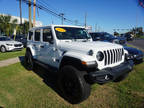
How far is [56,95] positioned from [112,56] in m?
1.87

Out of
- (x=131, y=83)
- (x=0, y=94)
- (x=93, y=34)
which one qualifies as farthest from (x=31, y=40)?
(x=93, y=34)

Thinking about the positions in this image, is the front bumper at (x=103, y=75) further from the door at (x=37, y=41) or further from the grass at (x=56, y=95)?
the door at (x=37, y=41)

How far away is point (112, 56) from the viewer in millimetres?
2934

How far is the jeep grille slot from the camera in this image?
2.75 m

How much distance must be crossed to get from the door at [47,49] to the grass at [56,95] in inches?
32.1

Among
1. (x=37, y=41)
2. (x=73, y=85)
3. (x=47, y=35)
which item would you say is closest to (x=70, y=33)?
(x=47, y=35)

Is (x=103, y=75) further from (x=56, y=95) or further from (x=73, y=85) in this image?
(x=56, y=95)

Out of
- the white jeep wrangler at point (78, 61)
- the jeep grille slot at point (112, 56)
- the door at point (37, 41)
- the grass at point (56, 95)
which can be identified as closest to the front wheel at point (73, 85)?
the white jeep wrangler at point (78, 61)

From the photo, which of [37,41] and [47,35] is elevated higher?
[47,35]

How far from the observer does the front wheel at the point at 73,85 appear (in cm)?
248

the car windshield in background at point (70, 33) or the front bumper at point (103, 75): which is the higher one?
the car windshield in background at point (70, 33)

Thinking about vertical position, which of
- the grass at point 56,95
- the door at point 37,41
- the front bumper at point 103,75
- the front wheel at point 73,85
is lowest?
the grass at point 56,95

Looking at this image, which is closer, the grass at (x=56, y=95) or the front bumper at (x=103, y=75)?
the front bumper at (x=103, y=75)

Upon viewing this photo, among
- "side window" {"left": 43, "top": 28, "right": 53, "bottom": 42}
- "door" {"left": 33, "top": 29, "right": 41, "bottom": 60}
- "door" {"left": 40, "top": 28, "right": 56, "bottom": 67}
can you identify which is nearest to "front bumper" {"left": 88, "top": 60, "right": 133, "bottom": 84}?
"door" {"left": 40, "top": 28, "right": 56, "bottom": 67}
